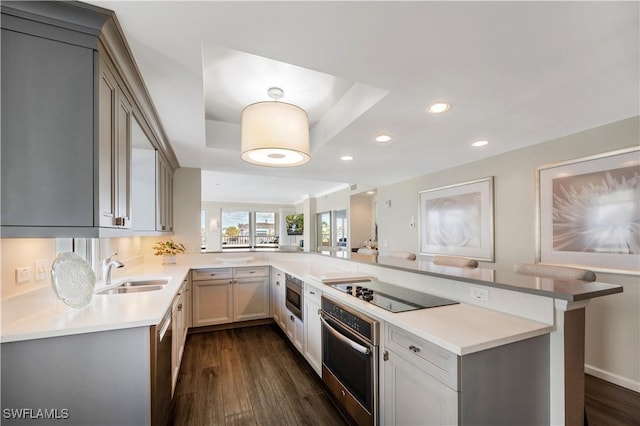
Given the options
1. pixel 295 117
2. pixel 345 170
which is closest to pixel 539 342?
pixel 295 117

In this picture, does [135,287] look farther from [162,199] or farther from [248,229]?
[248,229]

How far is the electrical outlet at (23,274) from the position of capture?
1530mm

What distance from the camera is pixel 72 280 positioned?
1.62 metres

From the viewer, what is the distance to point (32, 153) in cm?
121

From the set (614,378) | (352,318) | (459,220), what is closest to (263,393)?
(352,318)

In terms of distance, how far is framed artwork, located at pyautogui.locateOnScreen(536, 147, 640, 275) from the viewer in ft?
8.02

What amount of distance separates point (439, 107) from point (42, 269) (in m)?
2.88

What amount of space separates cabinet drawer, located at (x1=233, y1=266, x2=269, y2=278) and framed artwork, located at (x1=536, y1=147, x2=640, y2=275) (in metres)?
3.32

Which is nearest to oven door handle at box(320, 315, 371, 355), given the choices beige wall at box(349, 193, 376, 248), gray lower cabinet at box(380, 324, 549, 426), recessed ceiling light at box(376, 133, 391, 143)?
gray lower cabinet at box(380, 324, 549, 426)

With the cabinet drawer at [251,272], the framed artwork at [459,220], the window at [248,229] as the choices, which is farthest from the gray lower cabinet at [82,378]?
the window at [248,229]

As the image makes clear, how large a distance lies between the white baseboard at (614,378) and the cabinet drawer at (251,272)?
3.67 meters

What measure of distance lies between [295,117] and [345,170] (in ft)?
7.27

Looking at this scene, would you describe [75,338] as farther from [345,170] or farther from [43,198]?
[345,170]

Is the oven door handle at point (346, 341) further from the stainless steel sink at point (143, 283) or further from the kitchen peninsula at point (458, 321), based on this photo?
the stainless steel sink at point (143, 283)
